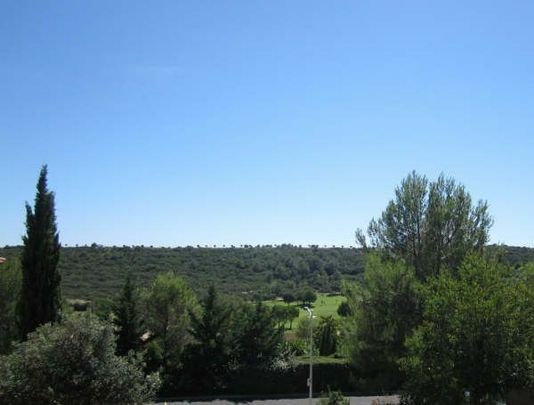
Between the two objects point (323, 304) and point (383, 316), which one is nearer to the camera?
point (383, 316)

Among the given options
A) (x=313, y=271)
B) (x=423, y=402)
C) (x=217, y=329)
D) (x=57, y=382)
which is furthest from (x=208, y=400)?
(x=313, y=271)

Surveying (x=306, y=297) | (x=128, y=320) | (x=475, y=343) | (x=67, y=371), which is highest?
(x=475, y=343)

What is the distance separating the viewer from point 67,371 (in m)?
12.6

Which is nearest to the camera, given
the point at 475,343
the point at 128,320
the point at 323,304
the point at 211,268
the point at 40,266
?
the point at 475,343

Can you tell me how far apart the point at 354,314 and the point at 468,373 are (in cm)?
1022

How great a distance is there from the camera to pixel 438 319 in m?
18.1

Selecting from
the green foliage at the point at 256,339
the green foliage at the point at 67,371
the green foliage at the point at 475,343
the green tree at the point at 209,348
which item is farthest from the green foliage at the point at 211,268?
the green foliage at the point at 67,371

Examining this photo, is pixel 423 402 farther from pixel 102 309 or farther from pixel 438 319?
pixel 102 309

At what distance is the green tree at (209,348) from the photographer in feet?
111

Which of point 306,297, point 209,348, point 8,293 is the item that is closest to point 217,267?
point 306,297

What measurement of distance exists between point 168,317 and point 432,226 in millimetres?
17210

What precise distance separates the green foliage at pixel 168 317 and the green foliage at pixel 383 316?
12.2m

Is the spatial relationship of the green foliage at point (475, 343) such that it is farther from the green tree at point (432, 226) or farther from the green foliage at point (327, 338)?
the green foliage at point (327, 338)

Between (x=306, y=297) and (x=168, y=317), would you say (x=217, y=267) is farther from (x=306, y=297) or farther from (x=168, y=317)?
(x=168, y=317)
